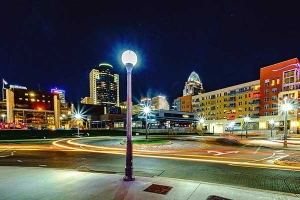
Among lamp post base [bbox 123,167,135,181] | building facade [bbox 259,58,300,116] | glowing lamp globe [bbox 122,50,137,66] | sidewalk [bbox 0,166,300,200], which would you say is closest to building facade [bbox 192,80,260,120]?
building facade [bbox 259,58,300,116]

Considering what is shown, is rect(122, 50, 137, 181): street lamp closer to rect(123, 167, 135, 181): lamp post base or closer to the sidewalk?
rect(123, 167, 135, 181): lamp post base

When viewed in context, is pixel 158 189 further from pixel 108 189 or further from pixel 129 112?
pixel 129 112

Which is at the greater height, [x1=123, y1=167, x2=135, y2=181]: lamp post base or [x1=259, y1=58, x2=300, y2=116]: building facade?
[x1=259, y1=58, x2=300, y2=116]: building facade

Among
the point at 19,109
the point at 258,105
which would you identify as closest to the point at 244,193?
the point at 258,105

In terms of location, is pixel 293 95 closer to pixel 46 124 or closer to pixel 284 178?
pixel 284 178

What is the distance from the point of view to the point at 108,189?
5.96 m

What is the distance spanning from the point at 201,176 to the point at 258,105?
87415 millimetres

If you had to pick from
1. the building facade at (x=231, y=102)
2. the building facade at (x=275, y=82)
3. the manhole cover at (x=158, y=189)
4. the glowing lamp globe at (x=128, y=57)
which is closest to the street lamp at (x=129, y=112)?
the glowing lamp globe at (x=128, y=57)

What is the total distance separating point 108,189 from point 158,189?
1597 millimetres

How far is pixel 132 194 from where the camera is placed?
18.1 ft

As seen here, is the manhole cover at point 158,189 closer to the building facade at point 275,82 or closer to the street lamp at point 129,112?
the street lamp at point 129,112

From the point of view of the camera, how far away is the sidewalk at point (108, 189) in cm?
545

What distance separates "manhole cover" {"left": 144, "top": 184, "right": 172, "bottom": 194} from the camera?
5.81 m

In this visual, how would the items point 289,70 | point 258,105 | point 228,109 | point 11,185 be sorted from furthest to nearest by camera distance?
point 228,109 < point 258,105 < point 289,70 < point 11,185
